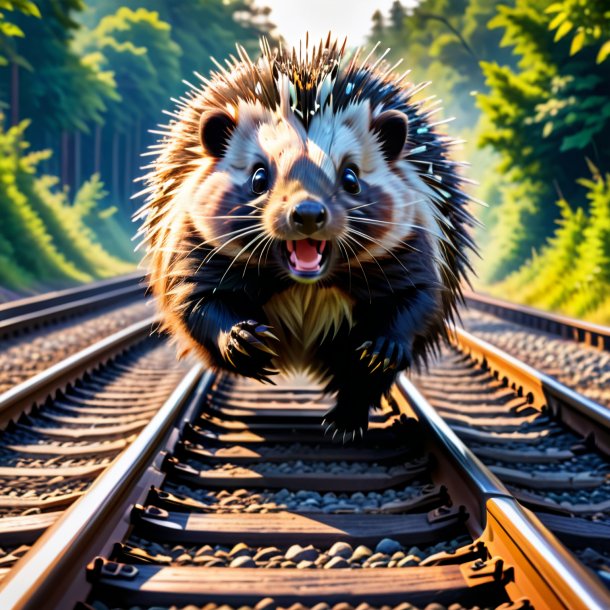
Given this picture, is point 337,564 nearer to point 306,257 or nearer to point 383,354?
point 383,354

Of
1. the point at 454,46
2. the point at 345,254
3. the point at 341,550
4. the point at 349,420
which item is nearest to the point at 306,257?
the point at 345,254

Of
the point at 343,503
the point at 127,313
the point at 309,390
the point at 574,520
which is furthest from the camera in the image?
the point at 127,313

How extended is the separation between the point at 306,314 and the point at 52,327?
6.37 metres

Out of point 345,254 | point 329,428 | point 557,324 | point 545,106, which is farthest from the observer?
point 545,106

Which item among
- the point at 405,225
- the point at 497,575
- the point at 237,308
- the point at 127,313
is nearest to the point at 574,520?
the point at 497,575

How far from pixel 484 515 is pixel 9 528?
5.57 ft

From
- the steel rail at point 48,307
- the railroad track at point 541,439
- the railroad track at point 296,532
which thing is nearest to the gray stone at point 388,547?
the railroad track at point 296,532

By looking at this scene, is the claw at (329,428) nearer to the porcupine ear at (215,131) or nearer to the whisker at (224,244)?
the whisker at (224,244)

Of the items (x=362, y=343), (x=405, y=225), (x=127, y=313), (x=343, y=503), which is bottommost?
(x=343, y=503)

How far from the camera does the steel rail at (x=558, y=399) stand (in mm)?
4227

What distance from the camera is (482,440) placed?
4.35 metres

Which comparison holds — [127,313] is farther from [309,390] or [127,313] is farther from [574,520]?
[574,520]

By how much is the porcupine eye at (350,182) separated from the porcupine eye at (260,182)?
1.08 feet

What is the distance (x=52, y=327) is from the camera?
30.8 ft
